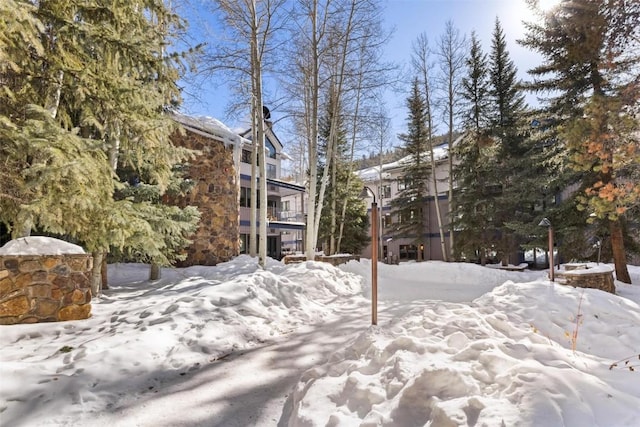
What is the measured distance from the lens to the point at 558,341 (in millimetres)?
4500

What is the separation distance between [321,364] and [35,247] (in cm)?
420

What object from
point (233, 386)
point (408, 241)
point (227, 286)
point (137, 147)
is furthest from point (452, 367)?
point (408, 241)

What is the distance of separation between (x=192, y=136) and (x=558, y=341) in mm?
12527

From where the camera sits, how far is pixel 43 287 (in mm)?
4648

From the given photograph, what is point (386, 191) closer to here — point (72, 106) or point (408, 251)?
point (408, 251)

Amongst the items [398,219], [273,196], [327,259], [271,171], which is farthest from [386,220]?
[327,259]

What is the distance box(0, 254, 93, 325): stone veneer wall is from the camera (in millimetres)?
4461

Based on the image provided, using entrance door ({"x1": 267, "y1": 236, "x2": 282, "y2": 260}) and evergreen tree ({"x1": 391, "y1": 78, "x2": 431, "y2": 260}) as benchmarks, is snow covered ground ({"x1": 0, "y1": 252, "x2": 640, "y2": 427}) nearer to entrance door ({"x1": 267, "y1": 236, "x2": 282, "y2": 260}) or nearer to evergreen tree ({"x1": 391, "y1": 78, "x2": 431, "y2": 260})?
evergreen tree ({"x1": 391, "y1": 78, "x2": 431, "y2": 260})

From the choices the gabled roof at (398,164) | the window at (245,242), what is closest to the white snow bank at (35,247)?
the window at (245,242)

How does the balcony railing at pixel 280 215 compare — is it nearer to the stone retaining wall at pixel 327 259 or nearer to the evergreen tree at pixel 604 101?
the stone retaining wall at pixel 327 259

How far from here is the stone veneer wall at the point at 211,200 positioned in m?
12.6

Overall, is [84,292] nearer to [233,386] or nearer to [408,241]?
[233,386]

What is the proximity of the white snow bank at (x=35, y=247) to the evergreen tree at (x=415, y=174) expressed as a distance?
2086 cm

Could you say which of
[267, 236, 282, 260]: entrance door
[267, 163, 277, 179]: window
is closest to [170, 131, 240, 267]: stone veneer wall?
[267, 236, 282, 260]: entrance door
